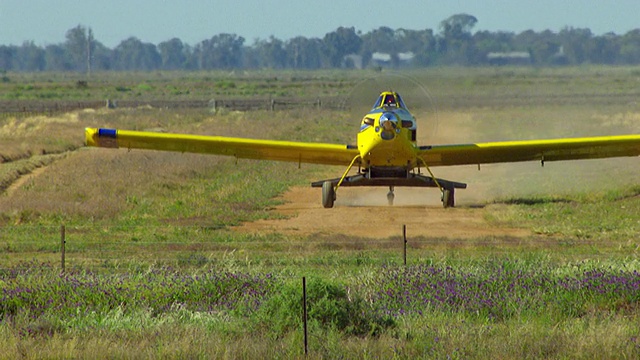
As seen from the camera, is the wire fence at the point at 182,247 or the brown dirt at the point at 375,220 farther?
the brown dirt at the point at 375,220

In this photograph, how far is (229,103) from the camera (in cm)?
8012

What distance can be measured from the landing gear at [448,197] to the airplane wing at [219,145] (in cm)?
242

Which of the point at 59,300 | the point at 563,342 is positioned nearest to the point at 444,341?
the point at 563,342

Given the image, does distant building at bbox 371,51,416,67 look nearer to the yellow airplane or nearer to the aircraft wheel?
the yellow airplane

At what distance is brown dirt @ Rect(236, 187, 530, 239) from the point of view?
19466 mm

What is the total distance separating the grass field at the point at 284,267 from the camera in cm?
920

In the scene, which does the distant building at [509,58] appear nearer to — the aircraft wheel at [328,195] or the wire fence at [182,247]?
the aircraft wheel at [328,195]

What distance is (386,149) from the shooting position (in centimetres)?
2252

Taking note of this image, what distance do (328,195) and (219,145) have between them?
321 centimetres

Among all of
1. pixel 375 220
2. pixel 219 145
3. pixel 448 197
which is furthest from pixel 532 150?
pixel 219 145

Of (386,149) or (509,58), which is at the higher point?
(509,58)

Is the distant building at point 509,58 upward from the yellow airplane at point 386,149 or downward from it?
upward

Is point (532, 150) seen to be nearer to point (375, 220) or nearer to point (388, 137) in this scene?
point (388, 137)

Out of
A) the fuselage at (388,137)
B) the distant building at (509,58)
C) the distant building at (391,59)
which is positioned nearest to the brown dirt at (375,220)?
the fuselage at (388,137)
